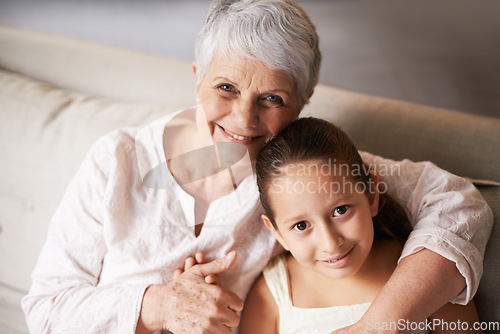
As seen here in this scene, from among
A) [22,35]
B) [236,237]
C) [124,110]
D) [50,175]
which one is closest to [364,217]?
[236,237]

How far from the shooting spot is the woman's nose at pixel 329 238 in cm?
113

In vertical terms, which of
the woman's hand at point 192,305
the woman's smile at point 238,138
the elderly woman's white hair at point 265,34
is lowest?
the woman's hand at point 192,305

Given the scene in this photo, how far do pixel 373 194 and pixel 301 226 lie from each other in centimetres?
21

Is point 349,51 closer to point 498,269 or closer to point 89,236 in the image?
point 498,269

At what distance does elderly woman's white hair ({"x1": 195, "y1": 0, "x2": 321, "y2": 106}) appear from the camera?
1.19 m

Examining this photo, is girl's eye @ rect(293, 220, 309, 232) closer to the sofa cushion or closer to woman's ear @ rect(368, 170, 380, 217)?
woman's ear @ rect(368, 170, 380, 217)

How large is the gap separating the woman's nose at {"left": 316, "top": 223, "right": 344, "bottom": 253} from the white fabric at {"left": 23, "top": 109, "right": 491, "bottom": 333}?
249mm

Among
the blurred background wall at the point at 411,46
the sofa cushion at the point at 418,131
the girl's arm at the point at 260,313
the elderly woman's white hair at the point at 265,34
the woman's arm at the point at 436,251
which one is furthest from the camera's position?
the blurred background wall at the point at 411,46

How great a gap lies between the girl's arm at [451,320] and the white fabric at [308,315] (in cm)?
5

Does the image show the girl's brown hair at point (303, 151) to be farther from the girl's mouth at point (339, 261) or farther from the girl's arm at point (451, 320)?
the girl's arm at point (451, 320)

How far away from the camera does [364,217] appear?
3.87 feet

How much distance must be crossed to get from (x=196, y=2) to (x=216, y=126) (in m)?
1.23

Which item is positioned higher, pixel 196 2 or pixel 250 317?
pixel 196 2

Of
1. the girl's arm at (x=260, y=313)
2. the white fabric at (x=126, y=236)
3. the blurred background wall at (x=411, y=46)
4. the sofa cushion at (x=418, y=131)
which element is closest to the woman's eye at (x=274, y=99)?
the white fabric at (x=126, y=236)
